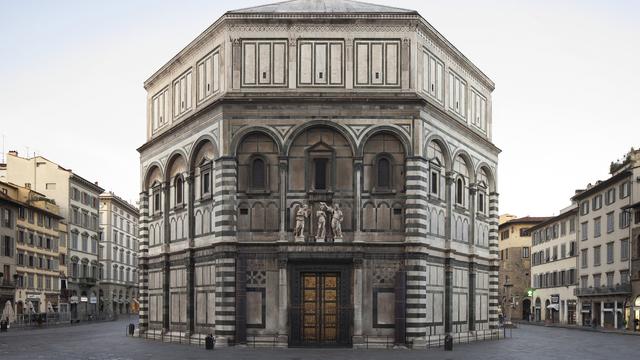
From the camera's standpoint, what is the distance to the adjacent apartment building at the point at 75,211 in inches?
4035

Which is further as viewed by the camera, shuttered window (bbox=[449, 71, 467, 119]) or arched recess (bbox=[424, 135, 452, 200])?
shuttered window (bbox=[449, 71, 467, 119])

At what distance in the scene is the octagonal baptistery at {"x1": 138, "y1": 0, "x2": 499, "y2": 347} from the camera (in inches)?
1699

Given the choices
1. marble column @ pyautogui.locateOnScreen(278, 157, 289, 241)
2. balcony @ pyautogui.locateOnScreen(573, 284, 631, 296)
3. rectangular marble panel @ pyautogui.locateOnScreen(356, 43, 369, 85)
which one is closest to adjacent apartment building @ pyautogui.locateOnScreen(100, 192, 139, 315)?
balcony @ pyautogui.locateOnScreen(573, 284, 631, 296)

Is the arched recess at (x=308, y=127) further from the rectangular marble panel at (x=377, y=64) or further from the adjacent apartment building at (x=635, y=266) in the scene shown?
the adjacent apartment building at (x=635, y=266)

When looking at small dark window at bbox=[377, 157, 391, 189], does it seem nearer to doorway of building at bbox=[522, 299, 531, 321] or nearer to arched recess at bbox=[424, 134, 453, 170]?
arched recess at bbox=[424, 134, 453, 170]

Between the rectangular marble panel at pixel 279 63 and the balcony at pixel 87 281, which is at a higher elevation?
the rectangular marble panel at pixel 279 63

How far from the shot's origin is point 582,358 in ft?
130

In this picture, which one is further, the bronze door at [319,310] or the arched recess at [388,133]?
the arched recess at [388,133]

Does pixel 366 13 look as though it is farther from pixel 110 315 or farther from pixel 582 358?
pixel 110 315

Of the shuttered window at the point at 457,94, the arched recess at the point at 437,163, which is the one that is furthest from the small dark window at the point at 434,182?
the shuttered window at the point at 457,94

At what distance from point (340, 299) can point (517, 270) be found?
274ft

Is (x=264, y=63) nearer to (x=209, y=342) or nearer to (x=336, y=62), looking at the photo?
(x=336, y=62)

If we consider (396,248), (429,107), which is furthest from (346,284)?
(429,107)

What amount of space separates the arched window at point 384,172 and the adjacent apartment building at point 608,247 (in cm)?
3660
